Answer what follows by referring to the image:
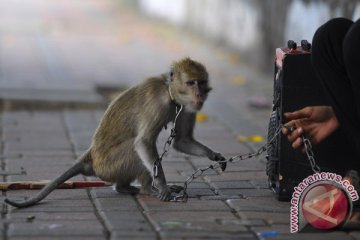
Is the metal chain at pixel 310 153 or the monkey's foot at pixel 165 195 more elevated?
the metal chain at pixel 310 153

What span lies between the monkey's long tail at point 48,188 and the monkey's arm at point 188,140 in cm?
71

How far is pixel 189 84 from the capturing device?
233 inches

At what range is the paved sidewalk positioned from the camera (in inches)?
209

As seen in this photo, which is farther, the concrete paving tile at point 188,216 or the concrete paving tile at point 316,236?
the concrete paving tile at point 188,216

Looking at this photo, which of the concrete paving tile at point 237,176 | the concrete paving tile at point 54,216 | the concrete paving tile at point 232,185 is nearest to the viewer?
the concrete paving tile at point 54,216

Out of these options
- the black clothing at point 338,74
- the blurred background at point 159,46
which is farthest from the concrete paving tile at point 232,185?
the blurred background at point 159,46

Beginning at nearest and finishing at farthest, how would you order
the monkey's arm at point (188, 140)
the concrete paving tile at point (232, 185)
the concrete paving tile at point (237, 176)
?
the monkey's arm at point (188, 140)
the concrete paving tile at point (232, 185)
the concrete paving tile at point (237, 176)

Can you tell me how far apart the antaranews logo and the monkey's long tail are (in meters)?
1.55

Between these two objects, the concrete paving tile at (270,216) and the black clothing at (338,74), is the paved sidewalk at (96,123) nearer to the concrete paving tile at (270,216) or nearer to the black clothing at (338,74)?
the concrete paving tile at (270,216)

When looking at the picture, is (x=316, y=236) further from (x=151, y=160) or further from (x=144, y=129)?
(x=144, y=129)

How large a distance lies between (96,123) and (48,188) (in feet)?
10.7

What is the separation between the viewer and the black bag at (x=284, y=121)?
5711mm

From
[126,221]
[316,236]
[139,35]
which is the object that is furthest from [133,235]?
[139,35]

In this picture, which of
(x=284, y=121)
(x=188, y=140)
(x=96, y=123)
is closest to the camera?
(x=284, y=121)
